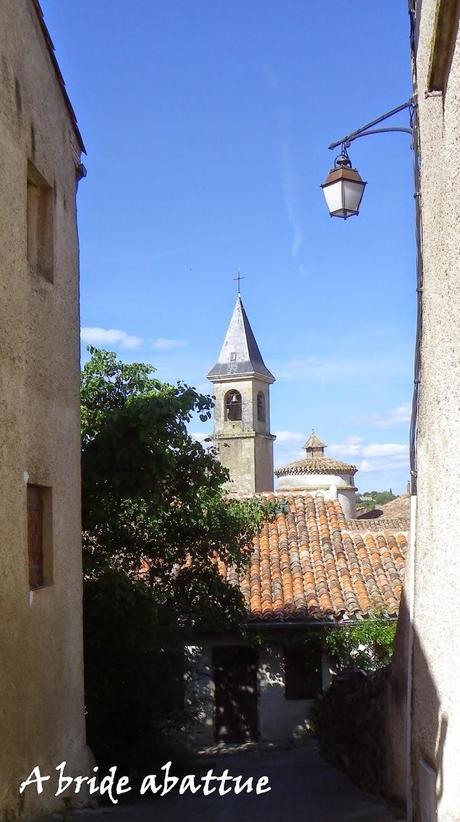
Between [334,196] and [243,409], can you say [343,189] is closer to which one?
[334,196]

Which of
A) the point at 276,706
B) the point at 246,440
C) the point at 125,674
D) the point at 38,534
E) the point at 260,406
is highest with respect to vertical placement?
the point at 260,406

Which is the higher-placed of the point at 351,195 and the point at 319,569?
the point at 351,195

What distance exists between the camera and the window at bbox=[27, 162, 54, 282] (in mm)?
7996

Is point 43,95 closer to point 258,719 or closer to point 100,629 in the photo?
point 100,629

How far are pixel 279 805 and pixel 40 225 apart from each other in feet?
23.0

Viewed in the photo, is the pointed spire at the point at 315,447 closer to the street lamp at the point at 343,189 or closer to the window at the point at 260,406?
the window at the point at 260,406

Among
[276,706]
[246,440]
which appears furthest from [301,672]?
[246,440]

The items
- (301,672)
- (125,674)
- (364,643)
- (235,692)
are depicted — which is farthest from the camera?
(235,692)

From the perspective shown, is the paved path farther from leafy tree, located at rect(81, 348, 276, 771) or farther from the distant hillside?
the distant hillside

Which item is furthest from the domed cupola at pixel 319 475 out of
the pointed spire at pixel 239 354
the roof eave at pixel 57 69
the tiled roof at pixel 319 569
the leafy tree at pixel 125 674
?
the roof eave at pixel 57 69


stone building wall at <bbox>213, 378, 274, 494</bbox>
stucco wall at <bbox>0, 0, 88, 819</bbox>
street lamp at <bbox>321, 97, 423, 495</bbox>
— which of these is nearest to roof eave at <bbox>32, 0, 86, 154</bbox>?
stucco wall at <bbox>0, 0, 88, 819</bbox>

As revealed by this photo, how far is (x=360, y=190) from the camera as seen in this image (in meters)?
7.79

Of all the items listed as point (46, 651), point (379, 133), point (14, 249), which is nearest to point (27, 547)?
point (46, 651)

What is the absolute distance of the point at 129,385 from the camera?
39.2ft
